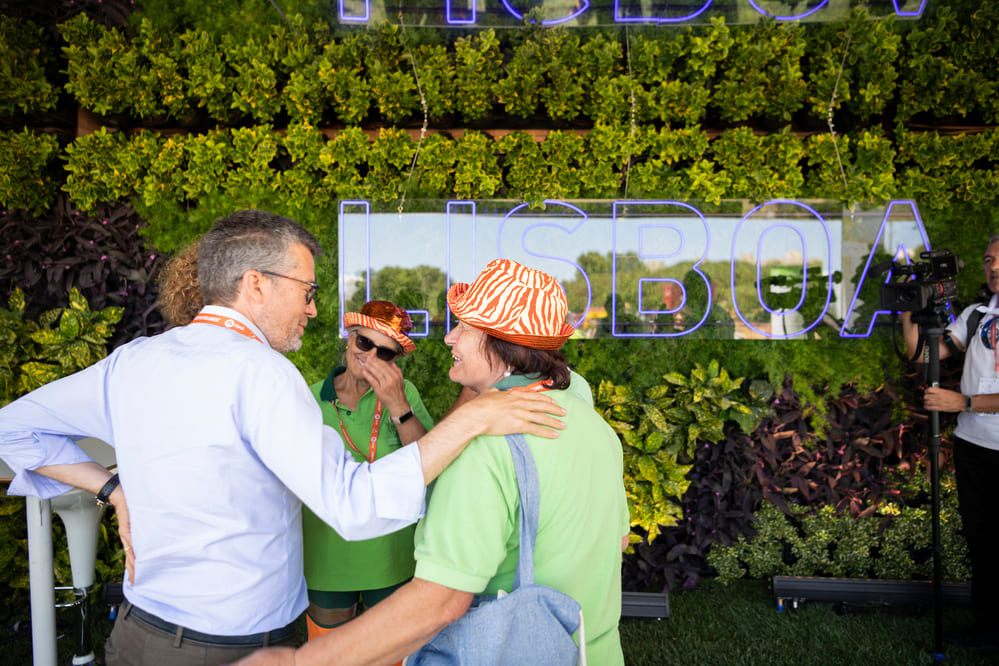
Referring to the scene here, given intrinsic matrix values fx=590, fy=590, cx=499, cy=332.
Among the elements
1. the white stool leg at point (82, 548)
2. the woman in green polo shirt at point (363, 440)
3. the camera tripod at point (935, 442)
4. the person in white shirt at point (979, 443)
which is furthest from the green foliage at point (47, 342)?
the person in white shirt at point (979, 443)

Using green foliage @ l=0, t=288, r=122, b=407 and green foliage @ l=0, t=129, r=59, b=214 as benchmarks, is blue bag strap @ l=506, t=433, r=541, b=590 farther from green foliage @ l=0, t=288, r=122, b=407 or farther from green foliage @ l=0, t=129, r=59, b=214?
green foliage @ l=0, t=129, r=59, b=214

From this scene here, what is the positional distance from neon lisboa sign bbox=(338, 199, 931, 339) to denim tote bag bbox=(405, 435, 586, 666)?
2.65 m

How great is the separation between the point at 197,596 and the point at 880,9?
15.1 ft

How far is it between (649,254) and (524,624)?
302cm

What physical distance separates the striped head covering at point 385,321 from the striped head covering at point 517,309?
1.06 m

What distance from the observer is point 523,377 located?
5.04 ft

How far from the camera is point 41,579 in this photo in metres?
2.55

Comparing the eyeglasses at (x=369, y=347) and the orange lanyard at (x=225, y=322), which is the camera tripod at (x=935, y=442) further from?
the orange lanyard at (x=225, y=322)

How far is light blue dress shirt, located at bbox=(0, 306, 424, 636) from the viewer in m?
1.34

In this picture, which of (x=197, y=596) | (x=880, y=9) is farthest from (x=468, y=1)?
(x=197, y=596)

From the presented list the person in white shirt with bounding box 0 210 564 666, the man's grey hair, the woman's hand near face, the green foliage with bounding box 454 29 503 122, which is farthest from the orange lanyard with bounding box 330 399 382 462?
the green foliage with bounding box 454 29 503 122

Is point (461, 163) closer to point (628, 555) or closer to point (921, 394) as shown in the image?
point (628, 555)

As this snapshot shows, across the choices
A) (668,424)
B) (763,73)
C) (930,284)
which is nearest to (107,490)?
(668,424)

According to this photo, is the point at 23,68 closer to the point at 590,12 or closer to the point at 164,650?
the point at 590,12
